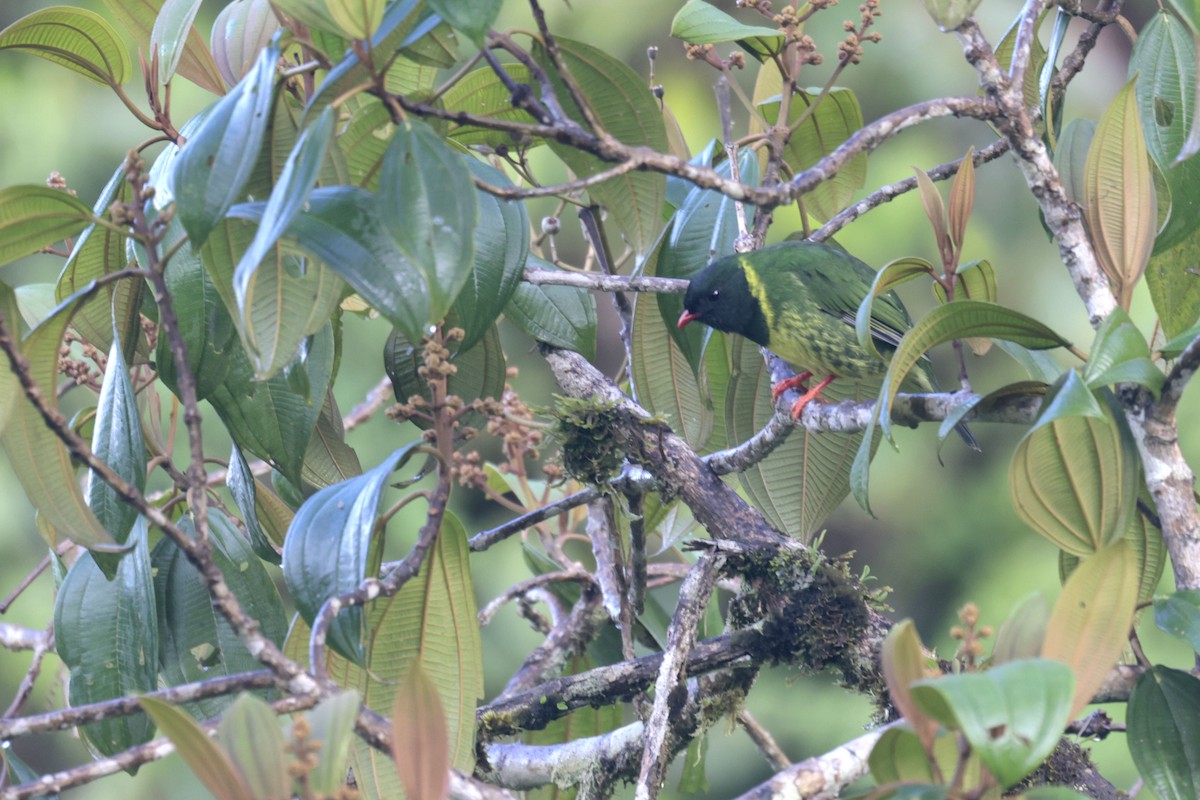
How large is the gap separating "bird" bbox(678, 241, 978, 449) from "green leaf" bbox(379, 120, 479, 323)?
153cm

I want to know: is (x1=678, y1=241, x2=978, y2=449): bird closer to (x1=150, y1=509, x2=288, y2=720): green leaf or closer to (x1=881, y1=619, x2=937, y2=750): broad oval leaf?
(x1=150, y1=509, x2=288, y2=720): green leaf

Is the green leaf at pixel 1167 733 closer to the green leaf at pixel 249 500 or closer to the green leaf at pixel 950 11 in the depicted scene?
the green leaf at pixel 950 11

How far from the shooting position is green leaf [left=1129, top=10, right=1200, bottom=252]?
181cm

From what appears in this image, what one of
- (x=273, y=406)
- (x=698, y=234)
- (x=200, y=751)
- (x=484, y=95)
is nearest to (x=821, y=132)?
(x=698, y=234)

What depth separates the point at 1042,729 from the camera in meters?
0.82

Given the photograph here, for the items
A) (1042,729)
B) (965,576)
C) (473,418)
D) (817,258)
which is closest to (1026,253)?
(965,576)

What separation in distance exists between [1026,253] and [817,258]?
302cm

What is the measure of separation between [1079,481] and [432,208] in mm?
890

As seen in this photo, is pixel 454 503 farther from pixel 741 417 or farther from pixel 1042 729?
pixel 1042 729

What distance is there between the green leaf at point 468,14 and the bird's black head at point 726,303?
119cm

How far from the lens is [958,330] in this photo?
147cm

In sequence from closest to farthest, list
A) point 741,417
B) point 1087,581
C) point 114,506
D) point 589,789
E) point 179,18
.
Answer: point 1087,581
point 114,506
point 179,18
point 589,789
point 741,417

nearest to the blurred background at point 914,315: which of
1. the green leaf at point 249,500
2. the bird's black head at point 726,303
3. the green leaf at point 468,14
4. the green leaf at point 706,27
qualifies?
the bird's black head at point 726,303

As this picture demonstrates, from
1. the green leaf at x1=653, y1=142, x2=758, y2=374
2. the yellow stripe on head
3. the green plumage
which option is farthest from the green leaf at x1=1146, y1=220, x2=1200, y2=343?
the yellow stripe on head
